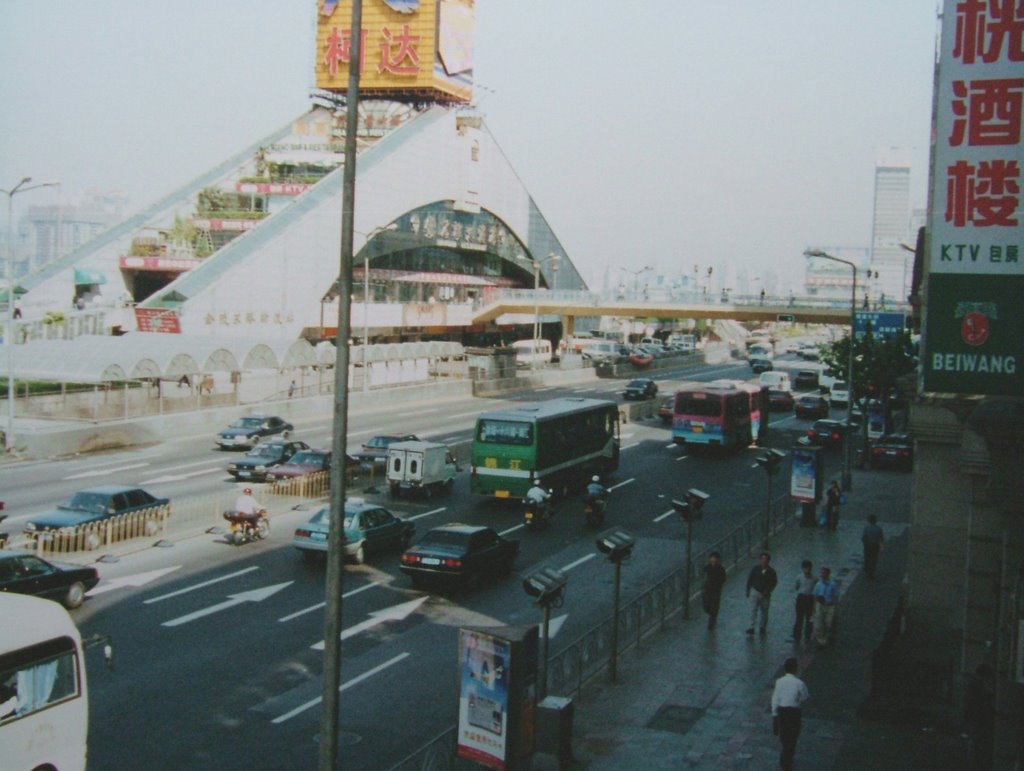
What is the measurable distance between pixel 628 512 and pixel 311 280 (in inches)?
1873

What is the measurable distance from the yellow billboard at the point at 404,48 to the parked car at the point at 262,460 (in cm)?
6209

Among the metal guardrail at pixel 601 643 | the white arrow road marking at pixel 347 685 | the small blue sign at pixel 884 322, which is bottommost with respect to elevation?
the white arrow road marking at pixel 347 685

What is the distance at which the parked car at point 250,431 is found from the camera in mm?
43375

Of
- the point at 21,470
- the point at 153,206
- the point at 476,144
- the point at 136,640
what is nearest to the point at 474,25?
the point at 476,144

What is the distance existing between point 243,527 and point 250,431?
1715 centimetres

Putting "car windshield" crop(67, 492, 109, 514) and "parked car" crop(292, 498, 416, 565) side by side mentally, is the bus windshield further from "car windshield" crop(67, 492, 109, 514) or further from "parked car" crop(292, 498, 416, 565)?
"car windshield" crop(67, 492, 109, 514)

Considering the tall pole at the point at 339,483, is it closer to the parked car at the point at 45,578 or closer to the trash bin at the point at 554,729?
the trash bin at the point at 554,729

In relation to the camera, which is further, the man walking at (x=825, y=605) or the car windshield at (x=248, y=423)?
the car windshield at (x=248, y=423)

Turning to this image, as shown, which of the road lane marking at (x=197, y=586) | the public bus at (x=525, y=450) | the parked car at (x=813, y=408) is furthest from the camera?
the parked car at (x=813, y=408)

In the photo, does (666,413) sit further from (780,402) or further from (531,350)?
(531,350)

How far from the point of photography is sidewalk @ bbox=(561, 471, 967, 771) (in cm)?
1455

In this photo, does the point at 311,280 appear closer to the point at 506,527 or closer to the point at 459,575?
the point at 506,527

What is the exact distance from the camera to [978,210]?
1780 cm

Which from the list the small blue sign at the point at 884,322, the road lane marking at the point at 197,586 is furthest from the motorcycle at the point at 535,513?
the small blue sign at the point at 884,322
